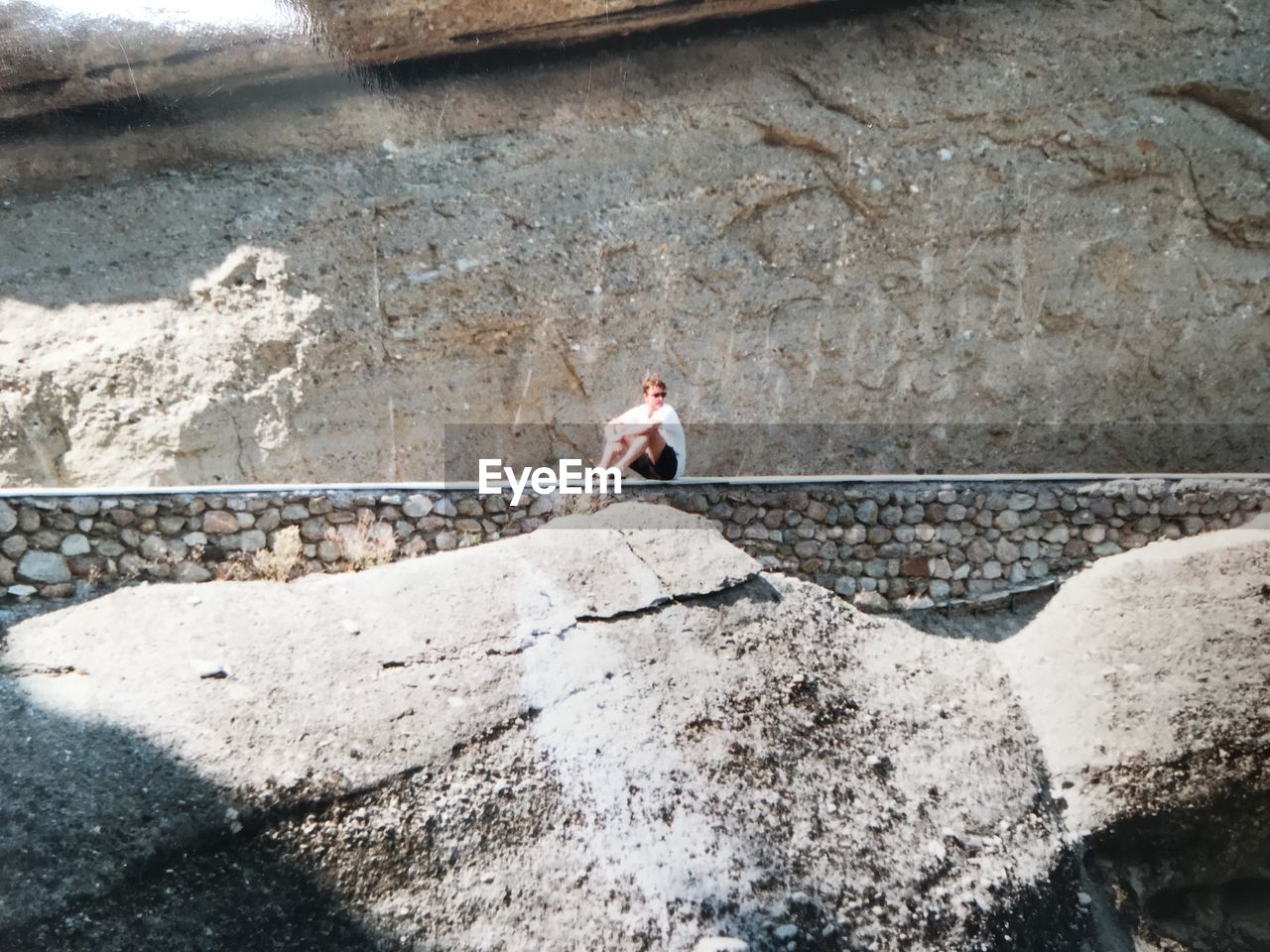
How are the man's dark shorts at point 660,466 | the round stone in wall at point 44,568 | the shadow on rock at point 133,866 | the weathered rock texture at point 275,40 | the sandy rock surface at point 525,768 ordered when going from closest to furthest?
the shadow on rock at point 133,866 → the sandy rock surface at point 525,768 → the round stone in wall at point 44,568 → the man's dark shorts at point 660,466 → the weathered rock texture at point 275,40

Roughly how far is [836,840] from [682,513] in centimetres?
178

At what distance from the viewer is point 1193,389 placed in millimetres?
7844

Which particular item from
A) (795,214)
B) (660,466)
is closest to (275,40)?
(795,214)

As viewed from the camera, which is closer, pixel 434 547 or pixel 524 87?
pixel 434 547

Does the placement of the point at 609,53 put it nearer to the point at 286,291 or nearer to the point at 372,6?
the point at 372,6

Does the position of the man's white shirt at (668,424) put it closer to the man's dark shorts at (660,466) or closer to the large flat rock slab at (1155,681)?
the man's dark shorts at (660,466)

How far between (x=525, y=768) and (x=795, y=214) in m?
4.39

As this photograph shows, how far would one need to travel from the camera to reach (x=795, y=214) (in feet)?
25.5

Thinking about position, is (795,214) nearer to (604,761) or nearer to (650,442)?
(650,442)

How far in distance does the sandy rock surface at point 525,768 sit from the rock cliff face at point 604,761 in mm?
12

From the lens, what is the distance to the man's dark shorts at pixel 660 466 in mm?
6230

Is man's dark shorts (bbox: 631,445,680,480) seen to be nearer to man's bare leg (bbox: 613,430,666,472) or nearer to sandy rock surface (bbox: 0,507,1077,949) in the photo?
man's bare leg (bbox: 613,430,666,472)

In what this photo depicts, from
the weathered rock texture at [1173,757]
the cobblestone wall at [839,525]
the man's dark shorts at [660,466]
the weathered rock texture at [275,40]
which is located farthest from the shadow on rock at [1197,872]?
the weathered rock texture at [275,40]

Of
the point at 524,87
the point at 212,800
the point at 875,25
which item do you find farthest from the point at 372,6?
the point at 212,800
